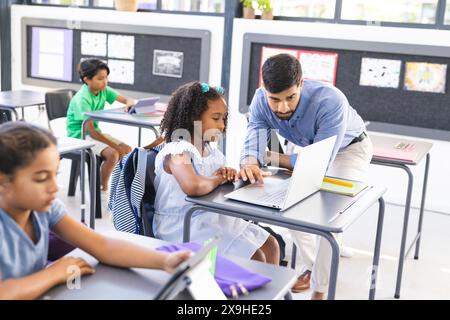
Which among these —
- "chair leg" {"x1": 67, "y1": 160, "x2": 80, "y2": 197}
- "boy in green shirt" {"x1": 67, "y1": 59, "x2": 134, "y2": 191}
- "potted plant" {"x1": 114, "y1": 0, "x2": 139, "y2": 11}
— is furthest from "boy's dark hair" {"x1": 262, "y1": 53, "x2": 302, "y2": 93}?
"potted plant" {"x1": 114, "y1": 0, "x2": 139, "y2": 11}

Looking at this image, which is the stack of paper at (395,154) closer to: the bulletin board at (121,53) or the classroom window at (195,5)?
the bulletin board at (121,53)

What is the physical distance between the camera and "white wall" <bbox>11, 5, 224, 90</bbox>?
188 inches

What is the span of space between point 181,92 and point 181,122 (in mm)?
121

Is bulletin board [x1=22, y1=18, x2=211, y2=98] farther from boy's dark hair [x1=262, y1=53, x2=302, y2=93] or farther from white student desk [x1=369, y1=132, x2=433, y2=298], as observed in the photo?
boy's dark hair [x1=262, y1=53, x2=302, y2=93]

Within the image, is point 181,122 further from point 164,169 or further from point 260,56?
point 260,56

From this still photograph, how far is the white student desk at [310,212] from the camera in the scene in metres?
1.73

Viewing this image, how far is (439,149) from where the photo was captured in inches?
162

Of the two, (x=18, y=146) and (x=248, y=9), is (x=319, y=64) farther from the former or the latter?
(x=18, y=146)

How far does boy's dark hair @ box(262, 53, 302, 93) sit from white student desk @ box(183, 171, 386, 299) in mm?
413

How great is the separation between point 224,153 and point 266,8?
1.42 meters

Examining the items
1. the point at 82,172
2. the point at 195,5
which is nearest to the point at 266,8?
the point at 195,5

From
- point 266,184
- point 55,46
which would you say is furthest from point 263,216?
point 55,46
